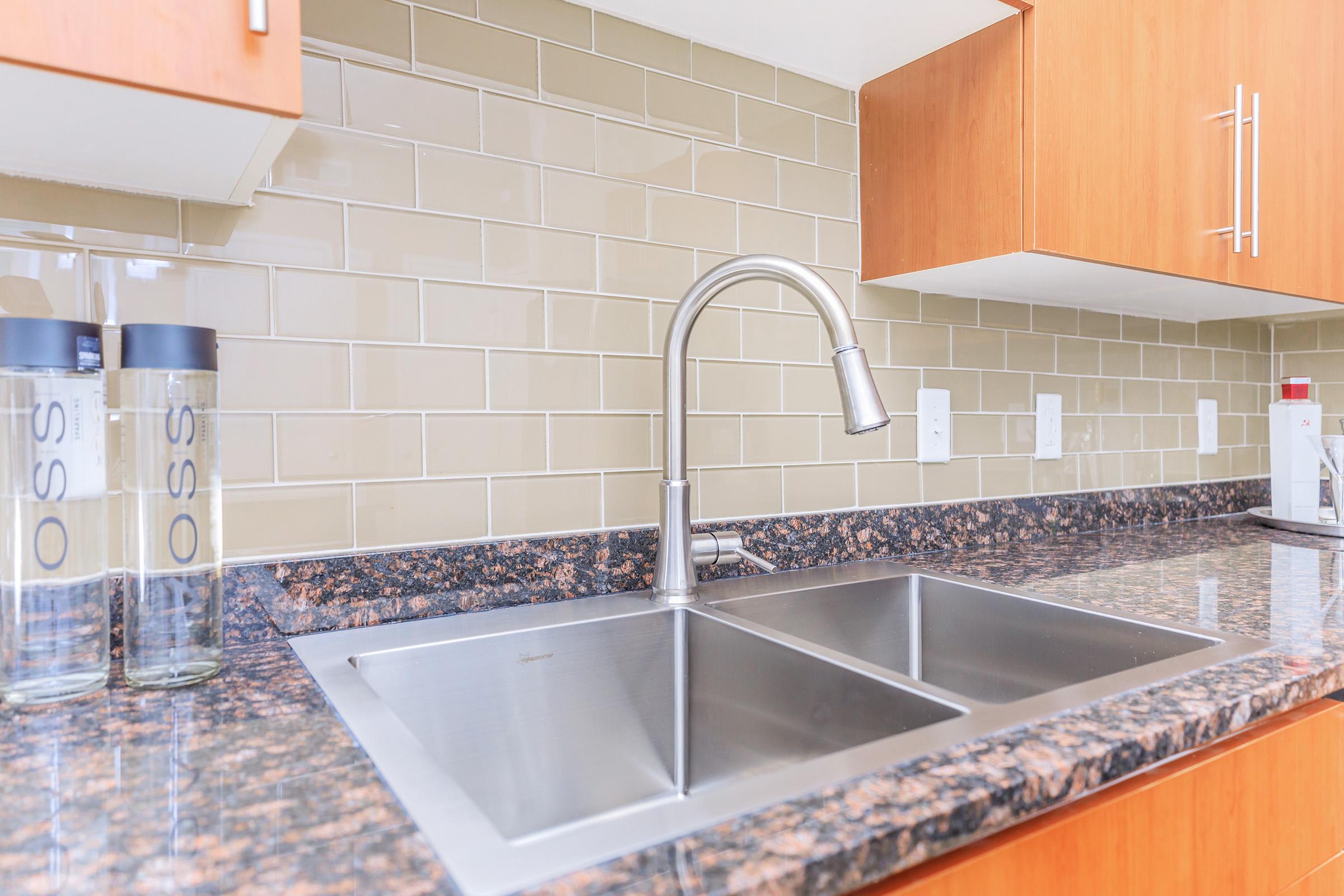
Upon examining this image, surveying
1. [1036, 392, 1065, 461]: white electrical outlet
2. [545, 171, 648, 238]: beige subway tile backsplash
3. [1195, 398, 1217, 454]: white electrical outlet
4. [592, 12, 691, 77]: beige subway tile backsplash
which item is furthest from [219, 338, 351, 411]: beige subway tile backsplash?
[1195, 398, 1217, 454]: white electrical outlet

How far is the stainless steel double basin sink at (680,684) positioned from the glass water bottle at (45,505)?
202 mm

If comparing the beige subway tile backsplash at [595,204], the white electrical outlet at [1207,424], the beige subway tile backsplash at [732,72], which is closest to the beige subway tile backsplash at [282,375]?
the beige subway tile backsplash at [595,204]

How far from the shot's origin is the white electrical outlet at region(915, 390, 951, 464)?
1.44 meters

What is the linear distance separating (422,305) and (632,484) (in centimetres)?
37

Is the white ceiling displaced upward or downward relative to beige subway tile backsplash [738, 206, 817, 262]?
upward

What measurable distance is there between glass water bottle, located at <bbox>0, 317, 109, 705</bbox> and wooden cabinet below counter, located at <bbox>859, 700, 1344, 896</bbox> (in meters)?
0.66

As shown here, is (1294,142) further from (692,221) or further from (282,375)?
(282,375)

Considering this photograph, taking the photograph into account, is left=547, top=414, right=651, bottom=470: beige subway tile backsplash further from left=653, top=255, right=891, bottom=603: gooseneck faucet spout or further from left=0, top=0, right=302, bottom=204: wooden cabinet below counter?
left=0, top=0, right=302, bottom=204: wooden cabinet below counter

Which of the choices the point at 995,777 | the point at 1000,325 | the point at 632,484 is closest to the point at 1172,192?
the point at 1000,325

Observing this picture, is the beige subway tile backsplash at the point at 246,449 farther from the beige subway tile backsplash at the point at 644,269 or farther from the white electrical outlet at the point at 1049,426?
the white electrical outlet at the point at 1049,426

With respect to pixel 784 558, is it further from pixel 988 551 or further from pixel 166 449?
pixel 166 449

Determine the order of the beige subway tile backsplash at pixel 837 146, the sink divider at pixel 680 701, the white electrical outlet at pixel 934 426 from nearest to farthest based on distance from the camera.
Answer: the sink divider at pixel 680 701, the beige subway tile backsplash at pixel 837 146, the white electrical outlet at pixel 934 426

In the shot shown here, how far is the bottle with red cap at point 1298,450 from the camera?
1.72 m

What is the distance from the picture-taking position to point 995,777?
54cm
